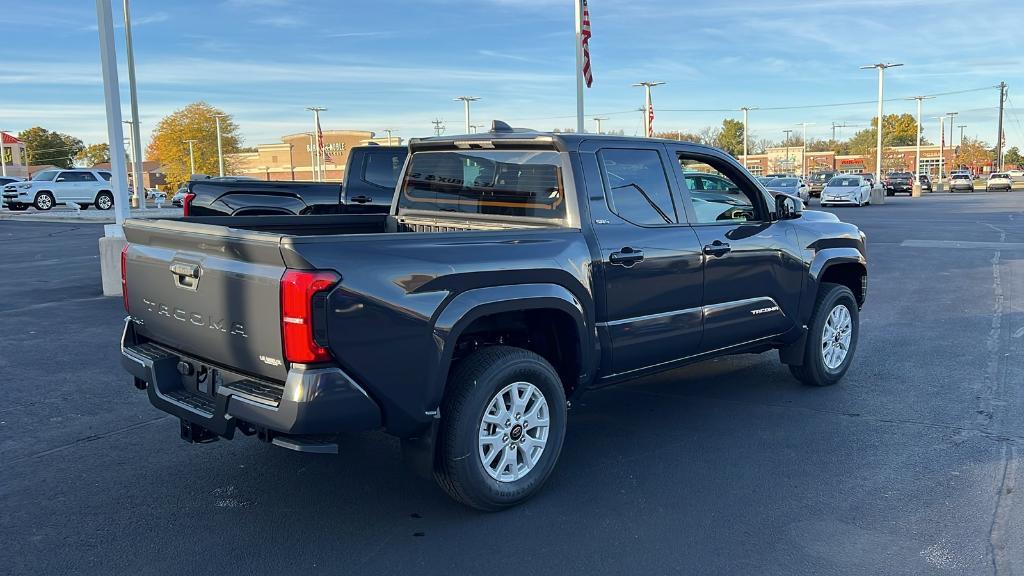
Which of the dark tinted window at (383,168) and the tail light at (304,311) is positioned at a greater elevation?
the dark tinted window at (383,168)

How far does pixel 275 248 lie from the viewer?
11.0 feet

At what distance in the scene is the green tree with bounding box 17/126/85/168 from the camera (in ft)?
347

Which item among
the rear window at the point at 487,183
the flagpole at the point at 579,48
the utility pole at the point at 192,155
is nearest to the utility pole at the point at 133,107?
the flagpole at the point at 579,48

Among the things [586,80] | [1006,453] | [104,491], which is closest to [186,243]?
[104,491]

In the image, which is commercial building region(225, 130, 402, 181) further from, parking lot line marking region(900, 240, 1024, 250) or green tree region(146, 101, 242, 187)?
parking lot line marking region(900, 240, 1024, 250)

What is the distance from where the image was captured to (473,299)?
3.88m

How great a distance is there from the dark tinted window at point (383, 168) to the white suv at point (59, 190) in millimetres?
27432

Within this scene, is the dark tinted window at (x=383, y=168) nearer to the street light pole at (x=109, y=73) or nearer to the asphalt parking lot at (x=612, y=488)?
the street light pole at (x=109, y=73)

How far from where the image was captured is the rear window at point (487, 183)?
471 centimetres

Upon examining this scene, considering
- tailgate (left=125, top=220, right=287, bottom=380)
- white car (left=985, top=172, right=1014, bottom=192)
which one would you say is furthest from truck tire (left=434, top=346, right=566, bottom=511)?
white car (left=985, top=172, right=1014, bottom=192)

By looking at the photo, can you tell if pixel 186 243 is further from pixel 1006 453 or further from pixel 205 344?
pixel 1006 453

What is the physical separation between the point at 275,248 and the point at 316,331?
14.8 inches

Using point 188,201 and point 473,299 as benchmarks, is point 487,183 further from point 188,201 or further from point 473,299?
point 188,201

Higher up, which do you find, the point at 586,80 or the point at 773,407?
the point at 586,80
